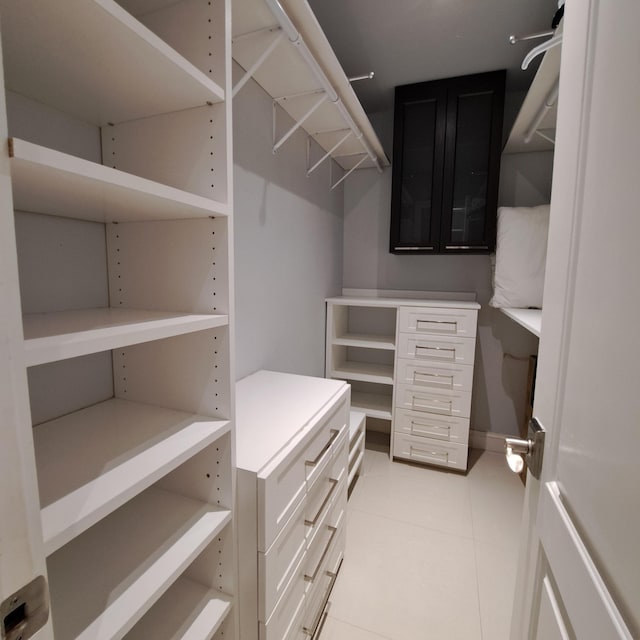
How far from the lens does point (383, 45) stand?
1.88 m

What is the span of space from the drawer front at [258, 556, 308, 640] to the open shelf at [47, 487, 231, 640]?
347 mm

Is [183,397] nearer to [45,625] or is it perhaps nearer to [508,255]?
[45,625]

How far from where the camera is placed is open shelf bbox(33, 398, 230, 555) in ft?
1.65

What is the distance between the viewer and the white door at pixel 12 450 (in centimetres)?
34

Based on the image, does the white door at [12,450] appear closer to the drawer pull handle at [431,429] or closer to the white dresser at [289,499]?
the white dresser at [289,499]

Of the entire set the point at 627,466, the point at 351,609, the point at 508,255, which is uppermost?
the point at 508,255

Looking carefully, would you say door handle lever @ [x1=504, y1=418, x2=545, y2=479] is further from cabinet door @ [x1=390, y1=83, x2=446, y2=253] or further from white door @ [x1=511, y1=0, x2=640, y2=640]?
cabinet door @ [x1=390, y1=83, x2=446, y2=253]

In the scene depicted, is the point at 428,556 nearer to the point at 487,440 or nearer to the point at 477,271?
the point at 487,440

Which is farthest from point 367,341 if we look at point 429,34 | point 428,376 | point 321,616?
point 429,34

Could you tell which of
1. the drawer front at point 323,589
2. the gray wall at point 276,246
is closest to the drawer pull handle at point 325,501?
the drawer front at point 323,589

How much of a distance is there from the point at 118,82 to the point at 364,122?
1.52m

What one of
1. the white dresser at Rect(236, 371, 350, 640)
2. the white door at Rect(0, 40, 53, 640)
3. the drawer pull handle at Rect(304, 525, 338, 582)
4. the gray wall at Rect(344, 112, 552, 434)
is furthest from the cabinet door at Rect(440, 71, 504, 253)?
the white door at Rect(0, 40, 53, 640)

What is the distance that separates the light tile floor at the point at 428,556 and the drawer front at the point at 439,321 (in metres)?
1.00

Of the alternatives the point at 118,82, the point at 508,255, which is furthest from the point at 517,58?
the point at 118,82
